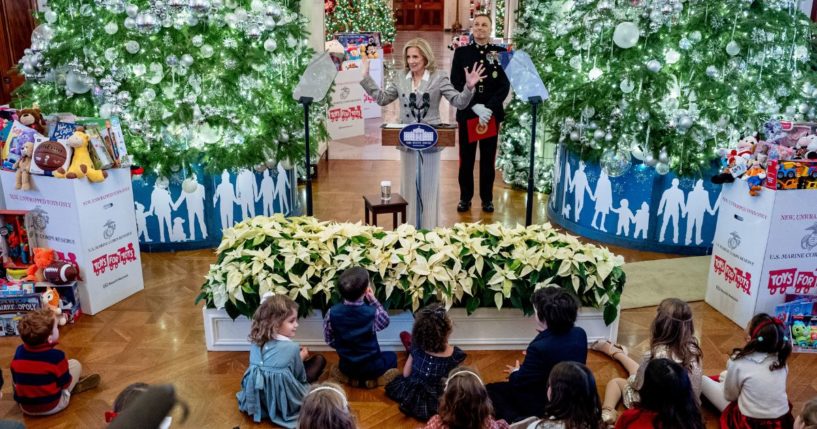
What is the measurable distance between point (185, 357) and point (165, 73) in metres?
2.42

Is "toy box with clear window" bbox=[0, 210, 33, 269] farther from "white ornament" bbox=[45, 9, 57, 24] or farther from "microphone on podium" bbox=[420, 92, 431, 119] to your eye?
"microphone on podium" bbox=[420, 92, 431, 119]

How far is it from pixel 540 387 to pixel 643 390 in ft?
2.49

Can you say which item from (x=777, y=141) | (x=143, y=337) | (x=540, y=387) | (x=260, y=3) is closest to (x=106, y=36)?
(x=260, y=3)

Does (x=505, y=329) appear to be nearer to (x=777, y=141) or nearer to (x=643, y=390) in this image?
(x=643, y=390)

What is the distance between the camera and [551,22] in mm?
6555

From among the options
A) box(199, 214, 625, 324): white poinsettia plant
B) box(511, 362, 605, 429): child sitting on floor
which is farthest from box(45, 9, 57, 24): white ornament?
box(511, 362, 605, 429): child sitting on floor

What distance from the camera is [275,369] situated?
3.34 metres

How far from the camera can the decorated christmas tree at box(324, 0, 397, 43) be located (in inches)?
577

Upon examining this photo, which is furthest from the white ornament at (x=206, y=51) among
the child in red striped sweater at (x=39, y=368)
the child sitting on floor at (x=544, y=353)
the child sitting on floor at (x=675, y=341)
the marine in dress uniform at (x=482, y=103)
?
the child sitting on floor at (x=675, y=341)

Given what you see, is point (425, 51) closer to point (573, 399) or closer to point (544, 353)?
point (544, 353)

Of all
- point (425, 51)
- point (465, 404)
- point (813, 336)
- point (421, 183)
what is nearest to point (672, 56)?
point (425, 51)

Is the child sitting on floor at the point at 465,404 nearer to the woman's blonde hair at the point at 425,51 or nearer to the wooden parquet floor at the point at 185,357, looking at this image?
the wooden parquet floor at the point at 185,357

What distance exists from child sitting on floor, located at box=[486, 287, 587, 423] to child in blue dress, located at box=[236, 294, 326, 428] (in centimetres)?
101

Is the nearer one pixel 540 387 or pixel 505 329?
pixel 540 387
